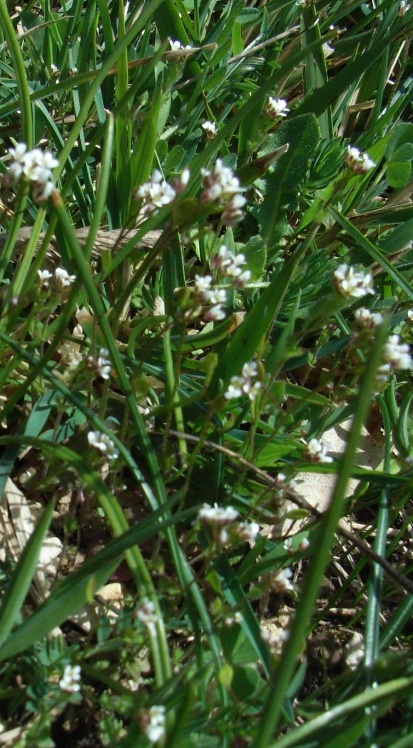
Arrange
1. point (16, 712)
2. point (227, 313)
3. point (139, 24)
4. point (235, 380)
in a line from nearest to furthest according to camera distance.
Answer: point (16, 712), point (235, 380), point (139, 24), point (227, 313)

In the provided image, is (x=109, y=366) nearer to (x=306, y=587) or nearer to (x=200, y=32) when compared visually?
(x=306, y=587)

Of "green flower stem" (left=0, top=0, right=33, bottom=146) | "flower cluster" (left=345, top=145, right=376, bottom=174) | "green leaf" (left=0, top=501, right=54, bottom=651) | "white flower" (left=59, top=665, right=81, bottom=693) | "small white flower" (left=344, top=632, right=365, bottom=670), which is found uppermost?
"flower cluster" (left=345, top=145, right=376, bottom=174)

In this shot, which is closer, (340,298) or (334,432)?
(340,298)

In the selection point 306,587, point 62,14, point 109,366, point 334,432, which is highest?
point 62,14

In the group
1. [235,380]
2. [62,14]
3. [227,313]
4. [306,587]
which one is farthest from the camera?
[62,14]

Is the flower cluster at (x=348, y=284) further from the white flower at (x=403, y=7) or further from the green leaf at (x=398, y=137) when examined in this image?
the white flower at (x=403, y=7)

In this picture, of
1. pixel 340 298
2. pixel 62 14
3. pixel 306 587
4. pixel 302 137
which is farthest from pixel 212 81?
pixel 306 587

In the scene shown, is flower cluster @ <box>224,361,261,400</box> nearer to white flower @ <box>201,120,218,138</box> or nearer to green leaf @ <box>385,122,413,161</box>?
white flower @ <box>201,120,218,138</box>

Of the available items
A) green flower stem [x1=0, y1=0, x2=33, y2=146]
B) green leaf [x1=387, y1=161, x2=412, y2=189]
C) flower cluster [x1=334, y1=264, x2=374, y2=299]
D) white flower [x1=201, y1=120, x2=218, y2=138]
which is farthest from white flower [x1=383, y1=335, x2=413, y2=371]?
green leaf [x1=387, y1=161, x2=412, y2=189]
